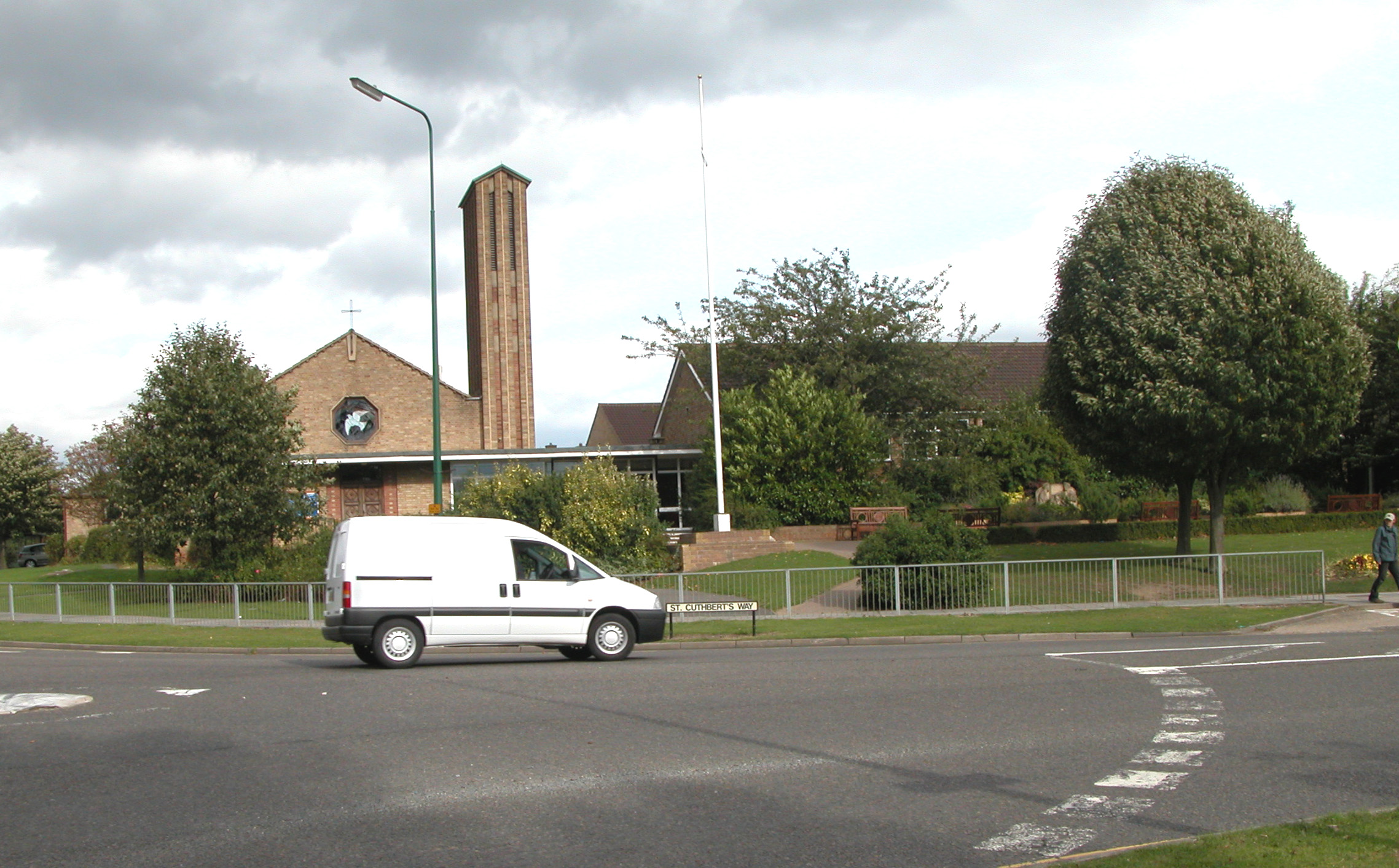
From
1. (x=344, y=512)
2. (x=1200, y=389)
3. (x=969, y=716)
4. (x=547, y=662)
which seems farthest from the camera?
(x=344, y=512)

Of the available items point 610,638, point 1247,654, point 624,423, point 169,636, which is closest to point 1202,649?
point 1247,654

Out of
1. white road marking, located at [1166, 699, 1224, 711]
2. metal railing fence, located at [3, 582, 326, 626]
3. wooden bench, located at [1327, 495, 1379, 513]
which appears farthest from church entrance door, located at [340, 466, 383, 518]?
white road marking, located at [1166, 699, 1224, 711]

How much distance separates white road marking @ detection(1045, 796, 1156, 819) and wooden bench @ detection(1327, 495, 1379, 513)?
113 feet

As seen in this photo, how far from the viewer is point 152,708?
11328mm

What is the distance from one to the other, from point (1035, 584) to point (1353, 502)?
2050cm

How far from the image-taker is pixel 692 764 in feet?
27.4

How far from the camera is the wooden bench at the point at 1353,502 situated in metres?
37.4

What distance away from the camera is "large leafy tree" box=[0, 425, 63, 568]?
208ft

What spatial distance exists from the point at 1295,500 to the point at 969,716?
32.7 meters

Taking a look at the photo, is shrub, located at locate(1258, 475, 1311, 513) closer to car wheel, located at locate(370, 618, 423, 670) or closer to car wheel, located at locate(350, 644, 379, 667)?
car wheel, located at locate(370, 618, 423, 670)

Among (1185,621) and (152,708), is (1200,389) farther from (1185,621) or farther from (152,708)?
(152,708)

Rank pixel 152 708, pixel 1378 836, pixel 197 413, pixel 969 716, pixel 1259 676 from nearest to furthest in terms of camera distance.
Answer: pixel 1378 836 < pixel 969 716 < pixel 152 708 < pixel 1259 676 < pixel 197 413

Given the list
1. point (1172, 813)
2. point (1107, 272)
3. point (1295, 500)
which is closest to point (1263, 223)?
point (1107, 272)

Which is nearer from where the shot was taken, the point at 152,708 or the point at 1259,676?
the point at 152,708
